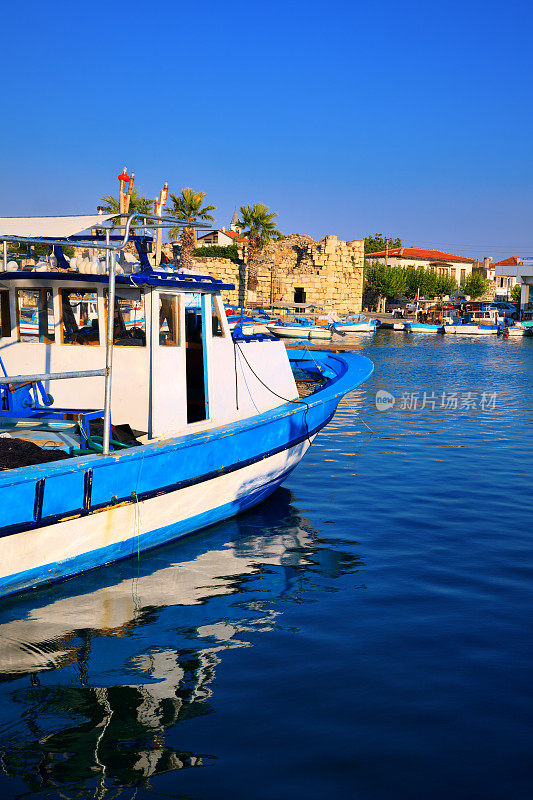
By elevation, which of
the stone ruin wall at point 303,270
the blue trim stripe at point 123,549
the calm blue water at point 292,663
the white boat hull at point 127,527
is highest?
the stone ruin wall at point 303,270

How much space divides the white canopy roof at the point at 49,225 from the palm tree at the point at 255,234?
60044mm

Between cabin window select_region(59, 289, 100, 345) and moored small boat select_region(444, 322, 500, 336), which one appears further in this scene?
moored small boat select_region(444, 322, 500, 336)

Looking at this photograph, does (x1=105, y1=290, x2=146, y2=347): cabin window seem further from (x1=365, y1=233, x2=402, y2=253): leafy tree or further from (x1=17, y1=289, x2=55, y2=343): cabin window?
(x1=365, y1=233, x2=402, y2=253): leafy tree

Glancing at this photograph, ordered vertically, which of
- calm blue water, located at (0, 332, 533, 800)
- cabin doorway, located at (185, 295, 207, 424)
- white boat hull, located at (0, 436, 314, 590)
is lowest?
calm blue water, located at (0, 332, 533, 800)

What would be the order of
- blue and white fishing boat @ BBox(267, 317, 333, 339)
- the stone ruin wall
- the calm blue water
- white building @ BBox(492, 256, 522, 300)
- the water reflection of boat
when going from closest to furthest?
the calm blue water < the water reflection of boat < blue and white fishing boat @ BBox(267, 317, 333, 339) < the stone ruin wall < white building @ BBox(492, 256, 522, 300)

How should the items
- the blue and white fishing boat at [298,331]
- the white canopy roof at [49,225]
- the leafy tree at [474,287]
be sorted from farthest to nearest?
the leafy tree at [474,287], the blue and white fishing boat at [298,331], the white canopy roof at [49,225]

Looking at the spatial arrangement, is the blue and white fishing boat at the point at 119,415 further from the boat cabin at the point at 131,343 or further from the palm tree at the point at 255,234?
the palm tree at the point at 255,234

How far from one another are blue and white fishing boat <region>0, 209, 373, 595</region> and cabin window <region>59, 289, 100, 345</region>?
2 cm

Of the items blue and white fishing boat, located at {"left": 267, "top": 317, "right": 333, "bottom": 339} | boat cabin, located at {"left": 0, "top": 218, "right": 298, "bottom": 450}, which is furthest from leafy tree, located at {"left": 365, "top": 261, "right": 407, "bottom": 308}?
boat cabin, located at {"left": 0, "top": 218, "right": 298, "bottom": 450}

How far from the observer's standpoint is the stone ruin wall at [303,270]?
218 ft

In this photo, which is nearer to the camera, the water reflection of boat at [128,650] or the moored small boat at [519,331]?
the water reflection of boat at [128,650]

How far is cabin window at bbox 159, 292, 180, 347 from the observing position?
7.98 meters

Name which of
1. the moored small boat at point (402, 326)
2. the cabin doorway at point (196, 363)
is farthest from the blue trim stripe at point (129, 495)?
the moored small boat at point (402, 326)

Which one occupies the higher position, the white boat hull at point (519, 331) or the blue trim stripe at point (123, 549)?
the white boat hull at point (519, 331)
